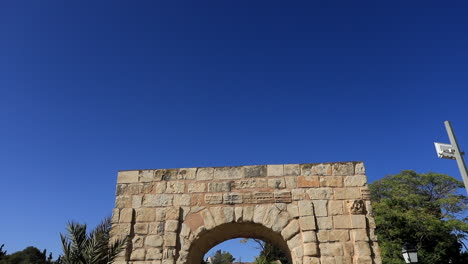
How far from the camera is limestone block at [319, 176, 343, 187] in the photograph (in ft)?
19.3

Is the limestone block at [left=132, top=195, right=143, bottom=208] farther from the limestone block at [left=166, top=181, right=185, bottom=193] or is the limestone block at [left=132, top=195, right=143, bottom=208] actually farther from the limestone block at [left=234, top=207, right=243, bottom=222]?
the limestone block at [left=234, top=207, right=243, bottom=222]

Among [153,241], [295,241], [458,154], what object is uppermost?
[458,154]

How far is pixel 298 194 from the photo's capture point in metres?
5.85

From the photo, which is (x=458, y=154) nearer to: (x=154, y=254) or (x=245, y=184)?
(x=245, y=184)

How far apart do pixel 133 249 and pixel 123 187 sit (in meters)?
1.21

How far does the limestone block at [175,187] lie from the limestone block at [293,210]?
6.81 ft

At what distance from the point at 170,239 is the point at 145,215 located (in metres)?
0.70

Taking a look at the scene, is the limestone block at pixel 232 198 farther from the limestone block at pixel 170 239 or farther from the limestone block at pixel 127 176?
the limestone block at pixel 127 176

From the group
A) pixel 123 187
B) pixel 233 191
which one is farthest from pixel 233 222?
pixel 123 187

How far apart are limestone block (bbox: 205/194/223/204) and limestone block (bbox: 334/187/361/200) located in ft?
7.15

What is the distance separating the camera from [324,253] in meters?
5.43

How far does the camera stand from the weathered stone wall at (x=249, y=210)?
5.52 meters

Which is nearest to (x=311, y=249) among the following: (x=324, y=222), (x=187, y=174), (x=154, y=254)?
(x=324, y=222)

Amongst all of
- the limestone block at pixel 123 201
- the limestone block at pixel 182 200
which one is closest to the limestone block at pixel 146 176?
the limestone block at pixel 123 201
